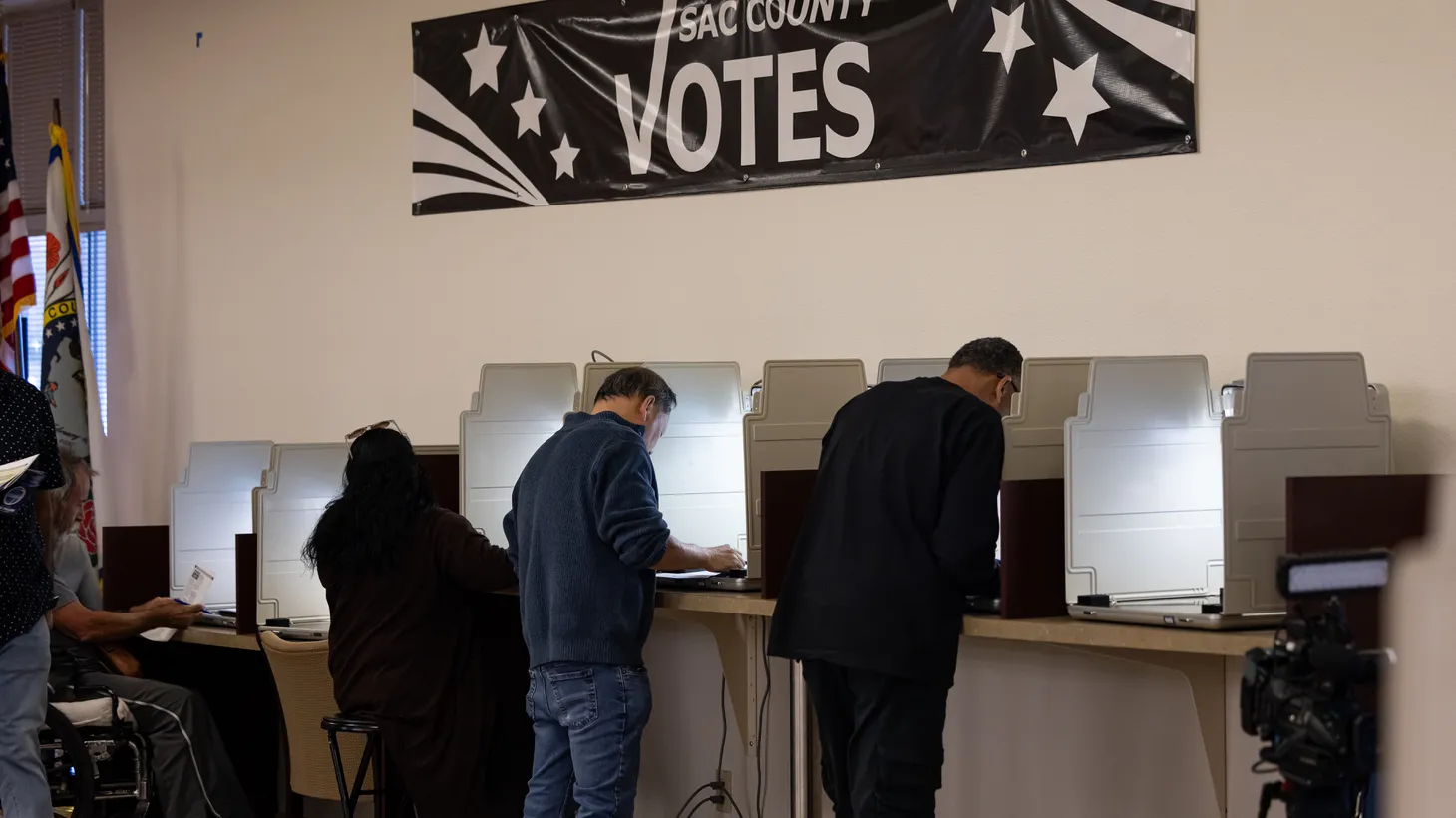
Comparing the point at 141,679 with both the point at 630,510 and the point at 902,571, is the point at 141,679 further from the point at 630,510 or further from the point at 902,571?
the point at 902,571

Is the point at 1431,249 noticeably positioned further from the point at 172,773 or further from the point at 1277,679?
the point at 172,773

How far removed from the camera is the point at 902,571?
2.62 metres

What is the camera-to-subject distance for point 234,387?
539 cm

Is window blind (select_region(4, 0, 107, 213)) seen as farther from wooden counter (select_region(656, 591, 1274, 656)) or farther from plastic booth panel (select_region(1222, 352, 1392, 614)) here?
plastic booth panel (select_region(1222, 352, 1392, 614))

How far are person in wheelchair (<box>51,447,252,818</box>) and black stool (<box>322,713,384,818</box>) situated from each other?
651 millimetres

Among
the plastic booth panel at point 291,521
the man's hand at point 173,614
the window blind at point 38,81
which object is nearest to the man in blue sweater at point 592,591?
the plastic booth panel at point 291,521

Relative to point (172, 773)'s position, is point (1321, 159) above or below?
above

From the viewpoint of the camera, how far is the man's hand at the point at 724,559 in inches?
126

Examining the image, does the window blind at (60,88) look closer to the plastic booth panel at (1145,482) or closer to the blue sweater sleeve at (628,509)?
the blue sweater sleeve at (628,509)

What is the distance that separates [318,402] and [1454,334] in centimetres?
362

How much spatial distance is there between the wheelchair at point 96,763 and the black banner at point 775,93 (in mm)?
1890

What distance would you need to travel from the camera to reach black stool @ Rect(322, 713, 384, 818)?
11.0 feet

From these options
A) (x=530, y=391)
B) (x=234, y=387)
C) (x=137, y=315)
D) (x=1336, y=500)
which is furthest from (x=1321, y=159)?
(x=137, y=315)

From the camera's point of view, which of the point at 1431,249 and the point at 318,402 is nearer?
the point at 1431,249
